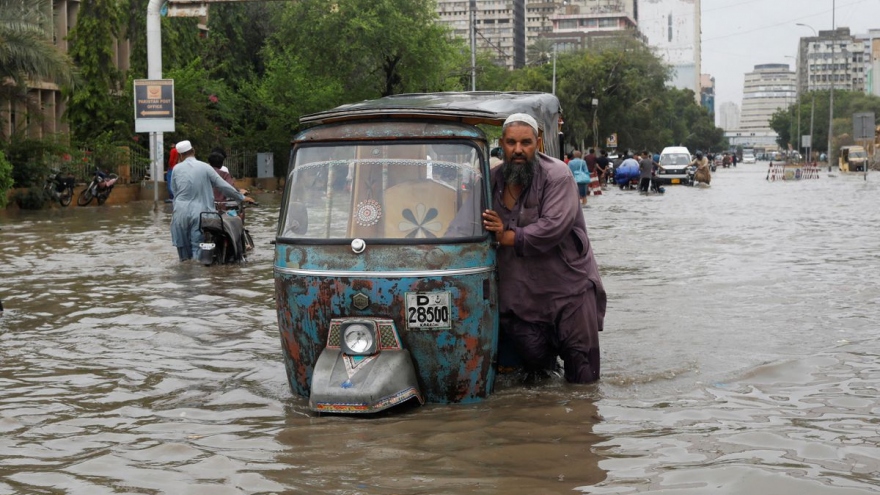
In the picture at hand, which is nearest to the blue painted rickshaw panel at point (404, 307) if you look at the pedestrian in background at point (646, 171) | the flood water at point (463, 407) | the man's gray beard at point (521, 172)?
the flood water at point (463, 407)

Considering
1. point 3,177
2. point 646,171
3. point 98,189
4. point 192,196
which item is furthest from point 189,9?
point 646,171

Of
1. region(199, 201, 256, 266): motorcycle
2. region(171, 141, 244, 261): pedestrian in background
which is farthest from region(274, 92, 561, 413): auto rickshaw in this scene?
region(199, 201, 256, 266): motorcycle

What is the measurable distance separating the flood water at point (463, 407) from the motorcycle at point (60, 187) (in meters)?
17.9

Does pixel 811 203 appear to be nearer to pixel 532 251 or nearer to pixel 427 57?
pixel 427 57

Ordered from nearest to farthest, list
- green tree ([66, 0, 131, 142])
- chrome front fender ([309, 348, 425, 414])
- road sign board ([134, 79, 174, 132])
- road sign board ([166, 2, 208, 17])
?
chrome front fender ([309, 348, 425, 414])
road sign board ([166, 2, 208, 17])
road sign board ([134, 79, 174, 132])
green tree ([66, 0, 131, 142])

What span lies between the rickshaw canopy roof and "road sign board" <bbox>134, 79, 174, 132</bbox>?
1734 centimetres

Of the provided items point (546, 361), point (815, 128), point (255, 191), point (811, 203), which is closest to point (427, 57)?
point (255, 191)

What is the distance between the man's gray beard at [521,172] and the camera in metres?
7.16

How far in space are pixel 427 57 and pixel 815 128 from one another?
99243 millimetres

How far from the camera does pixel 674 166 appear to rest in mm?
52875

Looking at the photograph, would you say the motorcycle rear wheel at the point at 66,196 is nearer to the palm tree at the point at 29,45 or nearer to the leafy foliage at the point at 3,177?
the palm tree at the point at 29,45

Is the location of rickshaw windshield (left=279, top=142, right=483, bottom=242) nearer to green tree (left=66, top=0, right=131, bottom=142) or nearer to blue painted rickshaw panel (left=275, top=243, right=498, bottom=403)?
blue painted rickshaw panel (left=275, top=243, right=498, bottom=403)

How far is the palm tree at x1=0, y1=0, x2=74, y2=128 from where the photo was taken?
2906cm

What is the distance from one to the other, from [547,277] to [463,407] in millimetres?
897
